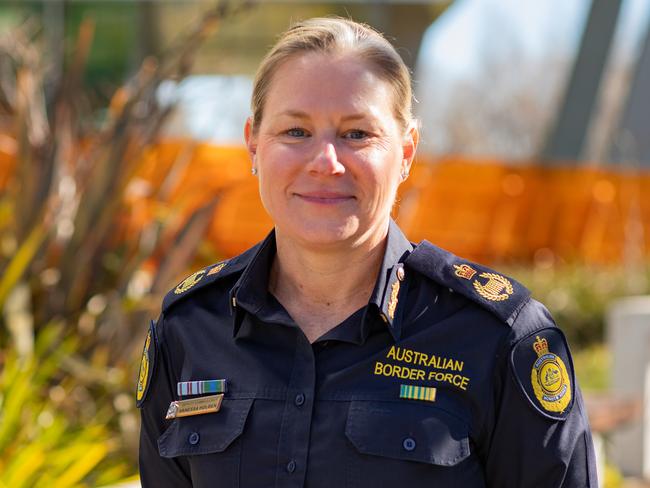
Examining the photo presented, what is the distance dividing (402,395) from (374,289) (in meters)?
0.21

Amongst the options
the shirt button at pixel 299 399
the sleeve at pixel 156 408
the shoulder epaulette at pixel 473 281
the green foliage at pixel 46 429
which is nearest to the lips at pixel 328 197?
the shoulder epaulette at pixel 473 281

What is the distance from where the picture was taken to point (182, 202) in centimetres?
543

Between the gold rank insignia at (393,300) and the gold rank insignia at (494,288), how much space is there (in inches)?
5.8

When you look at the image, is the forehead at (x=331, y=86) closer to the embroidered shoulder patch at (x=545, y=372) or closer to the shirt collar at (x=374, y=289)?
the shirt collar at (x=374, y=289)

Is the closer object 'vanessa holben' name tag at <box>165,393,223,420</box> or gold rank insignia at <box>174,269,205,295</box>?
'vanessa holben' name tag at <box>165,393,223,420</box>

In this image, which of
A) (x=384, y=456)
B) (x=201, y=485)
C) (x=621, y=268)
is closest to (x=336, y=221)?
(x=384, y=456)

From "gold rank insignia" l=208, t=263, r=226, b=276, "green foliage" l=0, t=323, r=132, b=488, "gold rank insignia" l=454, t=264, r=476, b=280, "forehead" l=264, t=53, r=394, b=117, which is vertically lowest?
"green foliage" l=0, t=323, r=132, b=488

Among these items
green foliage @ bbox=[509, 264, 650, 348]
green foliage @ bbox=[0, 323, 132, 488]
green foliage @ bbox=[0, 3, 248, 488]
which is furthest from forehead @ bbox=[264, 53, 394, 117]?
green foliage @ bbox=[509, 264, 650, 348]

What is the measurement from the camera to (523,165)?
44.6 ft

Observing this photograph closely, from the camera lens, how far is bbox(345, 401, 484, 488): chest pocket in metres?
1.90

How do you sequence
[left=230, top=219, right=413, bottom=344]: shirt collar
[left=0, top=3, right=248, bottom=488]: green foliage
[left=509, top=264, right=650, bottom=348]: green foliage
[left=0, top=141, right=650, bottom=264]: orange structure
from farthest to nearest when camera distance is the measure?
[left=0, top=141, right=650, bottom=264]: orange structure < [left=509, top=264, right=650, bottom=348]: green foliage < [left=0, top=3, right=248, bottom=488]: green foliage < [left=230, top=219, right=413, bottom=344]: shirt collar

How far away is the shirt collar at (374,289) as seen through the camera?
2.00 m

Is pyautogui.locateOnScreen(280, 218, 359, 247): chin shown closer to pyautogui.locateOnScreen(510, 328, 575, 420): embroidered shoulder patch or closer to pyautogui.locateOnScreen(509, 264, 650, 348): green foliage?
pyautogui.locateOnScreen(510, 328, 575, 420): embroidered shoulder patch

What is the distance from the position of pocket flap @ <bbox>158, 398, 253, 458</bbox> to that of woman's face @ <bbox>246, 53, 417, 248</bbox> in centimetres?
34
